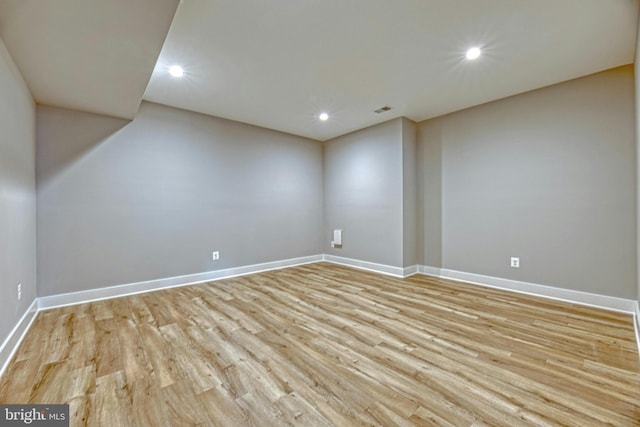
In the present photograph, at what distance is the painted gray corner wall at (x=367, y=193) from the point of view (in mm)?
4379

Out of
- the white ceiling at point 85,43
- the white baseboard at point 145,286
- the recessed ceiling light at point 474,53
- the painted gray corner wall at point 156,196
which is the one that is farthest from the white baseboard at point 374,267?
the white ceiling at point 85,43

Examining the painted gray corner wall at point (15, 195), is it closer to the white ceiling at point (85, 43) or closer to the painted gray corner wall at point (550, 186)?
the white ceiling at point (85, 43)

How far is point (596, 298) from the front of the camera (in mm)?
2928

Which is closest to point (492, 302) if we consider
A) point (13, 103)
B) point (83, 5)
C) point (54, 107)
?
point (83, 5)

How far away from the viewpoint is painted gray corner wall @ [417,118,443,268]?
4.27 m

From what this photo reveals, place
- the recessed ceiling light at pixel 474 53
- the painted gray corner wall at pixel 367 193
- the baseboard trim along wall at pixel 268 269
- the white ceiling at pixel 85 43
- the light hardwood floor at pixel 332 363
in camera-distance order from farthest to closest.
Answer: the painted gray corner wall at pixel 367 193 < the recessed ceiling light at pixel 474 53 < the baseboard trim along wall at pixel 268 269 < the white ceiling at pixel 85 43 < the light hardwood floor at pixel 332 363

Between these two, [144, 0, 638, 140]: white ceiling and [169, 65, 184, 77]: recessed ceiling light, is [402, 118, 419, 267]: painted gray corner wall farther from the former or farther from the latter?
[169, 65, 184, 77]: recessed ceiling light

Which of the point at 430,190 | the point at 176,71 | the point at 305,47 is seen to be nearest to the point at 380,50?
the point at 305,47

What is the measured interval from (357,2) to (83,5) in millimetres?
1692

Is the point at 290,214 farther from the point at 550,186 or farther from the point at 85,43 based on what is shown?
the point at 550,186

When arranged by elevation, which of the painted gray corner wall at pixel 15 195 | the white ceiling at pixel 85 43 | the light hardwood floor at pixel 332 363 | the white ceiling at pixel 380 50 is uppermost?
the white ceiling at pixel 380 50

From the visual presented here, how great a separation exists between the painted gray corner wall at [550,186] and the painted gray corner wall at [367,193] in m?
0.77

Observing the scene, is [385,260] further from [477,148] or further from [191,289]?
[191,289]

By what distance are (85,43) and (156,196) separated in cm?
206
